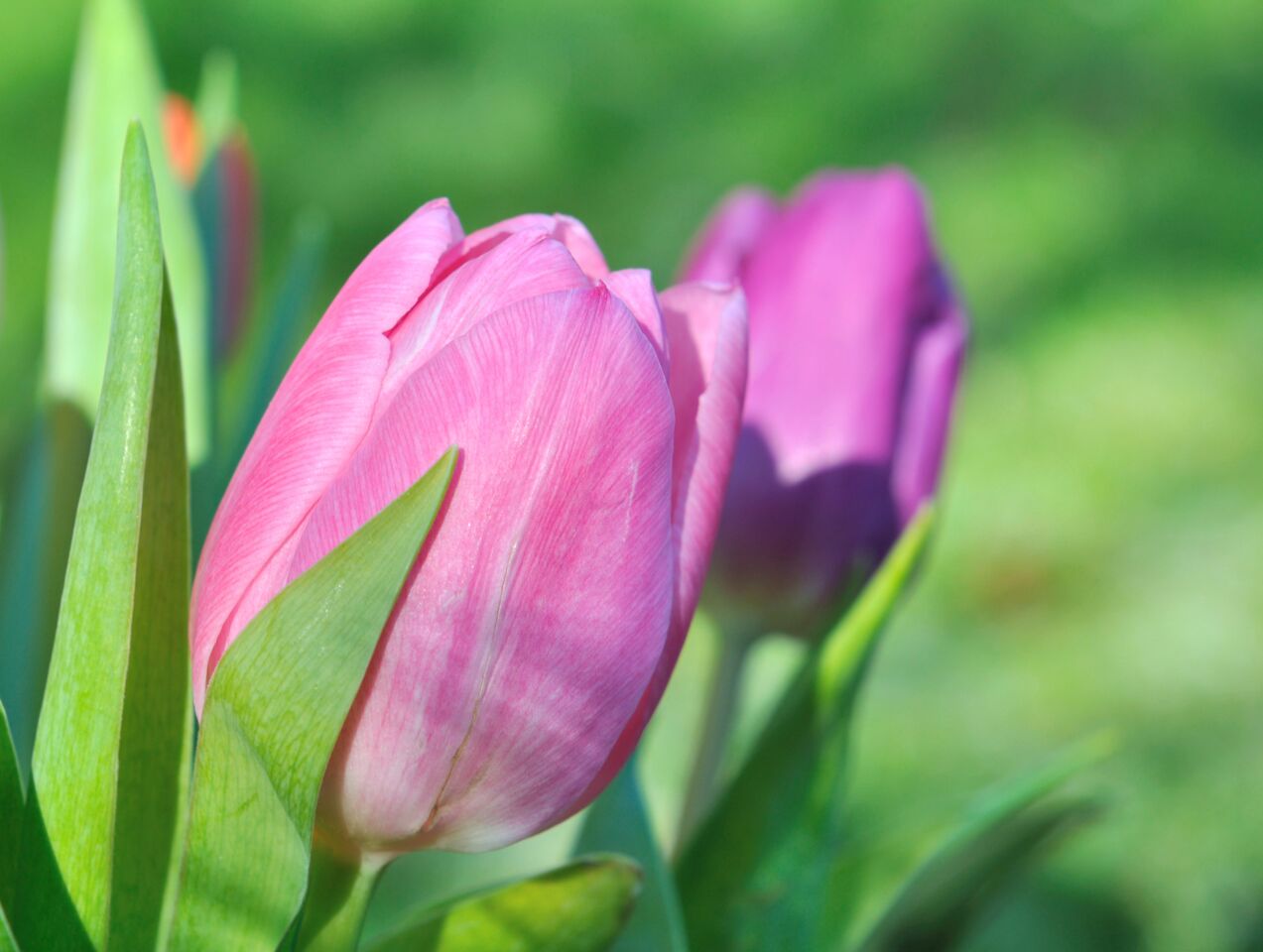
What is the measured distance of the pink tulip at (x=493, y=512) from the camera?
0.97 feet

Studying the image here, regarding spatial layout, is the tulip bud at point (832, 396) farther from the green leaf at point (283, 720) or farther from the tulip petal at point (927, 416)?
the green leaf at point (283, 720)

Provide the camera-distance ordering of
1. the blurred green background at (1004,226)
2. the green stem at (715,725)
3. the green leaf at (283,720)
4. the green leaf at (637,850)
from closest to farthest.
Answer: the green leaf at (283,720)
the green leaf at (637,850)
the green stem at (715,725)
the blurred green background at (1004,226)

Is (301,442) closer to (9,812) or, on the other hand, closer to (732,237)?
(9,812)

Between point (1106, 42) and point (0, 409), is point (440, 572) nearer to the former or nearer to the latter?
point (0, 409)

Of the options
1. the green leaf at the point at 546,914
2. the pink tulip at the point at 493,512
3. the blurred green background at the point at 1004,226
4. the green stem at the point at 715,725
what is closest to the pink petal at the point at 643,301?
the pink tulip at the point at 493,512

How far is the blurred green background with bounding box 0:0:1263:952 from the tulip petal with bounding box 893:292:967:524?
0.84 metres

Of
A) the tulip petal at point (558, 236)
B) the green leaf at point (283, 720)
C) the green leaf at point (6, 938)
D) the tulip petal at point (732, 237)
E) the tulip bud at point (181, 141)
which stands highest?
the tulip bud at point (181, 141)

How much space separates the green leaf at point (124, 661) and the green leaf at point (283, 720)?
3cm

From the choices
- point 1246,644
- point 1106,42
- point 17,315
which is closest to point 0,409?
point 17,315

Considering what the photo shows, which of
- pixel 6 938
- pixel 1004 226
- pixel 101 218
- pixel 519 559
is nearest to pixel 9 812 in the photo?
pixel 6 938

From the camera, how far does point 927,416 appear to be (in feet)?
1.65

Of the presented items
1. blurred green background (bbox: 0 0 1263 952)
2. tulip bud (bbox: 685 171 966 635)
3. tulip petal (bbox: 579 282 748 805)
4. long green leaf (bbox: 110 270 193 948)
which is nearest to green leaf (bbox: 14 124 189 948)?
long green leaf (bbox: 110 270 193 948)

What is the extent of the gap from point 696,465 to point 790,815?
192 millimetres

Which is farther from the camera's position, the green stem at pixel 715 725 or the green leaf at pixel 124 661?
the green stem at pixel 715 725
